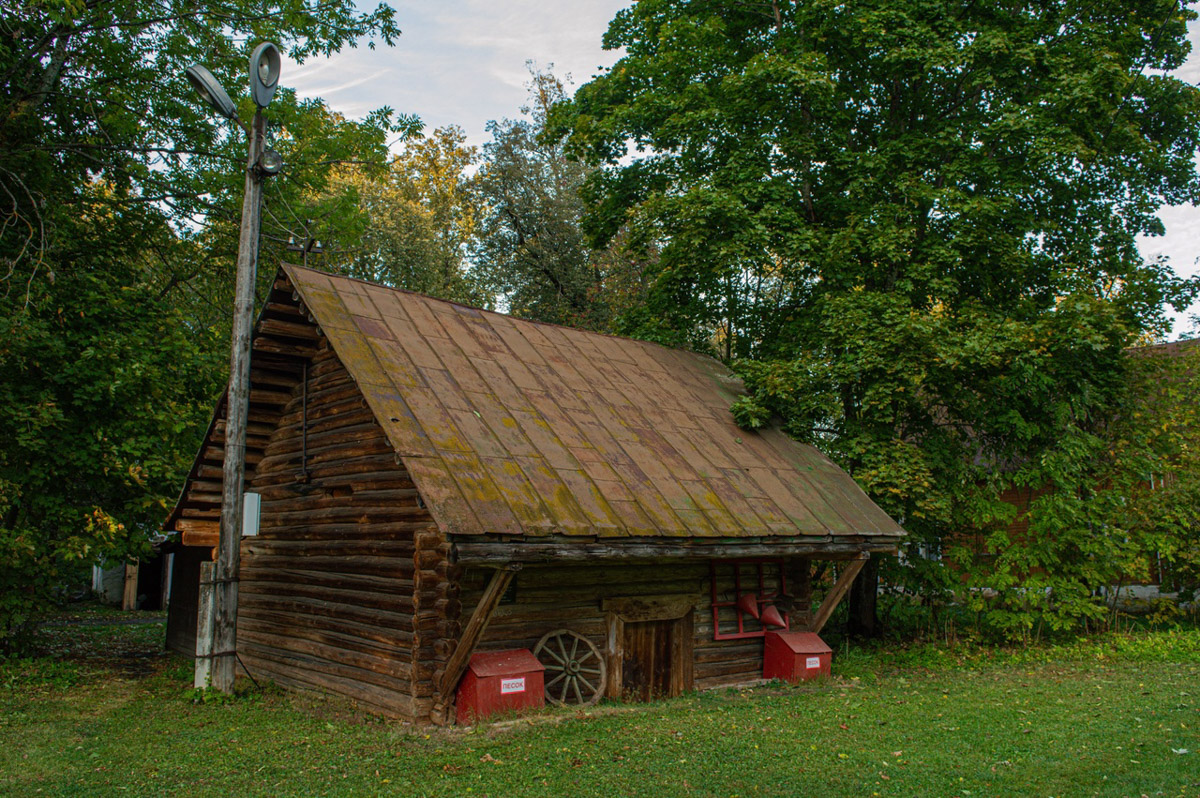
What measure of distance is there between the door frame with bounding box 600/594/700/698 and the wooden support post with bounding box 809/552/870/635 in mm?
2319

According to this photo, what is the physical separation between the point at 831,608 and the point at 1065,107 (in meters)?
10.3

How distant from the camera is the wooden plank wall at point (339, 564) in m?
9.63

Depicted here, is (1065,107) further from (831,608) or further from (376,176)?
(376,176)

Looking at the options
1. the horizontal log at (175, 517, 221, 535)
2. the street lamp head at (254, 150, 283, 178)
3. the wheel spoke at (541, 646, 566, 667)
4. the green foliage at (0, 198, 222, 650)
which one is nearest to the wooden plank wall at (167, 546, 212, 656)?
the green foliage at (0, 198, 222, 650)

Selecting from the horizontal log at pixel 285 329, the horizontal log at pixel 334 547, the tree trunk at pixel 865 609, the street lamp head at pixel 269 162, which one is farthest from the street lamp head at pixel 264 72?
the tree trunk at pixel 865 609

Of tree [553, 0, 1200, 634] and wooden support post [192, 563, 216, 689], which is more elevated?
tree [553, 0, 1200, 634]

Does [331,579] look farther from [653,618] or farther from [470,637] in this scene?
[653,618]

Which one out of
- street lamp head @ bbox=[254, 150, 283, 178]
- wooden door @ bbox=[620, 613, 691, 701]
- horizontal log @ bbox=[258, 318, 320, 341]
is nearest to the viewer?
street lamp head @ bbox=[254, 150, 283, 178]

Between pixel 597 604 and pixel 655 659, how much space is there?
1.40 metres

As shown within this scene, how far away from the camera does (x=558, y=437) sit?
11.2m

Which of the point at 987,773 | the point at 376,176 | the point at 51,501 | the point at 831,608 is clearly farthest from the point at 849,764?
the point at 376,176

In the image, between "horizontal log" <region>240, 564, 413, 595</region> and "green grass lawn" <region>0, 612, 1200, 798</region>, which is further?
"horizontal log" <region>240, 564, 413, 595</region>

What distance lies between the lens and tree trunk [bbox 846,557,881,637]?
1781cm

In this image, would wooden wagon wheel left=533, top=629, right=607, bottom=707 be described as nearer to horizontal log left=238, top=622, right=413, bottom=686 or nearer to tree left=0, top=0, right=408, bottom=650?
horizontal log left=238, top=622, right=413, bottom=686
